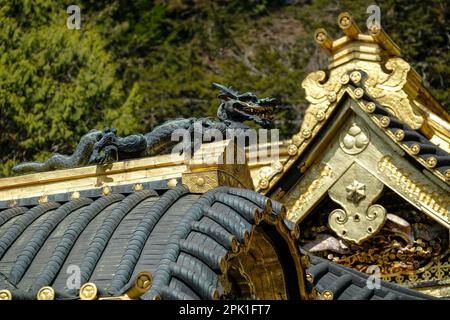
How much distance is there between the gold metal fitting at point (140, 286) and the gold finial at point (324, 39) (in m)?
7.44

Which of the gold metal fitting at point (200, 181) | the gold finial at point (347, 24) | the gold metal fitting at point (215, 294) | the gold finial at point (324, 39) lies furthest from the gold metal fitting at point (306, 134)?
the gold metal fitting at point (215, 294)

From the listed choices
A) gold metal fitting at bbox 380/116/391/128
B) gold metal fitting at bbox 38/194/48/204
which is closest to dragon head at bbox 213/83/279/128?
gold metal fitting at bbox 38/194/48/204

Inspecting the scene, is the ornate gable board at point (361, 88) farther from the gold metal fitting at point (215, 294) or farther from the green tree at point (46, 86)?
the green tree at point (46, 86)

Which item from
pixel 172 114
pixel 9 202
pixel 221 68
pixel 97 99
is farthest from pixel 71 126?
pixel 9 202

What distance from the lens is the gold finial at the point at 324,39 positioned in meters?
13.2

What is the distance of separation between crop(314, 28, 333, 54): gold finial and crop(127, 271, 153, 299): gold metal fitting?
293 inches

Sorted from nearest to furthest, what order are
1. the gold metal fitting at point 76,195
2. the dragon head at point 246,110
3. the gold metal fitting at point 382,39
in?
the gold metal fitting at point 76,195
the dragon head at point 246,110
the gold metal fitting at point 382,39

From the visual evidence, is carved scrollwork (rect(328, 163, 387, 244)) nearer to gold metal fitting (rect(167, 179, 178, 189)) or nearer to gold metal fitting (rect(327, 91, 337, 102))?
gold metal fitting (rect(327, 91, 337, 102))

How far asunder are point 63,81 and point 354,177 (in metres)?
13.1

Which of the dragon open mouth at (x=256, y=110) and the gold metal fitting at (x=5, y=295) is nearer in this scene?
the gold metal fitting at (x=5, y=295)

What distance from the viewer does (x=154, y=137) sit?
8.91 m

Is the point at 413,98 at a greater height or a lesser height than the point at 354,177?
greater

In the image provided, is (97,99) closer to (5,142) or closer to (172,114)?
(5,142)

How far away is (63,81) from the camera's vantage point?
24812mm
